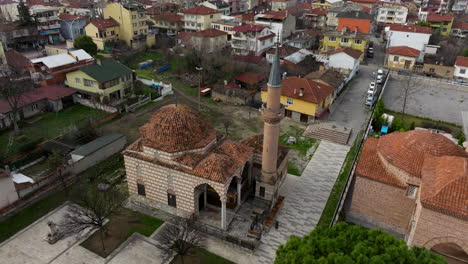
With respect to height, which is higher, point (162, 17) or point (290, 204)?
point (162, 17)

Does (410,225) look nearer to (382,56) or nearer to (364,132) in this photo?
(364,132)

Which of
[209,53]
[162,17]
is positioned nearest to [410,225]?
[209,53]

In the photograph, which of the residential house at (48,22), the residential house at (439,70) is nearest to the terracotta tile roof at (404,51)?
the residential house at (439,70)

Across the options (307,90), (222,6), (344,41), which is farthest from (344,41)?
(222,6)

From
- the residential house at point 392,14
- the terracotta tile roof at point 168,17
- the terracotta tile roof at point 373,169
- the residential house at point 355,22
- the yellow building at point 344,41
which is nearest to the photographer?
the terracotta tile roof at point 373,169

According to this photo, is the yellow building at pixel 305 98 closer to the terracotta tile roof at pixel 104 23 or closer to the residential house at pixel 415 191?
the residential house at pixel 415 191
